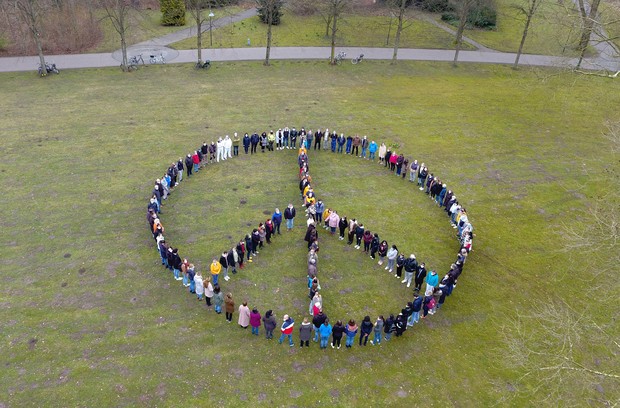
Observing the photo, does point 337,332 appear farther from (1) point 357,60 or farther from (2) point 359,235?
(1) point 357,60

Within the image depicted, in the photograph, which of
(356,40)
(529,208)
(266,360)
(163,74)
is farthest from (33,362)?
(356,40)

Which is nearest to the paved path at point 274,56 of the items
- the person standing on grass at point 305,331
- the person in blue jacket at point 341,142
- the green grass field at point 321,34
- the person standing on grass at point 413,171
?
the green grass field at point 321,34

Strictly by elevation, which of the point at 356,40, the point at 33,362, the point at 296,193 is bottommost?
the point at 33,362

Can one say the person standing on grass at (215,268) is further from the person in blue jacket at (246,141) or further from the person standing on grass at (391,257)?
the person in blue jacket at (246,141)

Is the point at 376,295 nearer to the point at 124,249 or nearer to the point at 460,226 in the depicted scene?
the point at 460,226

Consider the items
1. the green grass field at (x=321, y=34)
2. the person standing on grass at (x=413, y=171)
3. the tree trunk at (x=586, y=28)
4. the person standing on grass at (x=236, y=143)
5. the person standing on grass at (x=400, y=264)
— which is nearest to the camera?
the person standing on grass at (x=400, y=264)

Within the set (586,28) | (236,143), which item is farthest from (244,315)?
(586,28)

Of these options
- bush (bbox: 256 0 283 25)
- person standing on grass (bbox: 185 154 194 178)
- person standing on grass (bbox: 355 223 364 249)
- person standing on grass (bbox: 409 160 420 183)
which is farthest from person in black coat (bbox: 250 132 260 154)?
bush (bbox: 256 0 283 25)
